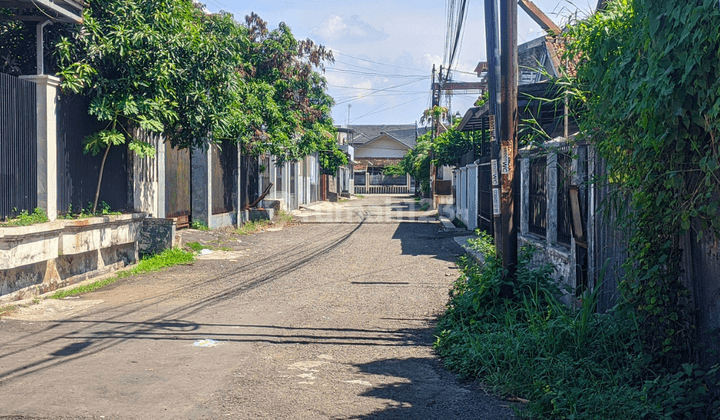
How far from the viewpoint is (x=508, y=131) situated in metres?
6.75

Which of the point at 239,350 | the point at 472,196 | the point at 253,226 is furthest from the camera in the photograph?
the point at 253,226

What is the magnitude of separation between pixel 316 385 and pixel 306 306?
3.27 metres

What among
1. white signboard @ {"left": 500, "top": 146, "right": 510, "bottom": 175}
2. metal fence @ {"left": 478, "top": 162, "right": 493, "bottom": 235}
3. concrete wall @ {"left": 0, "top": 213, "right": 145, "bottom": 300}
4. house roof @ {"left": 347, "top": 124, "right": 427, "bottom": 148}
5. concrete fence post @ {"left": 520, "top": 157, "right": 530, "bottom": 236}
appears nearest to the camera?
white signboard @ {"left": 500, "top": 146, "right": 510, "bottom": 175}

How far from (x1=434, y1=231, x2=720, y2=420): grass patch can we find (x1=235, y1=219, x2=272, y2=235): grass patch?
1269cm

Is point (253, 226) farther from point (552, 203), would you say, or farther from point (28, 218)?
point (552, 203)

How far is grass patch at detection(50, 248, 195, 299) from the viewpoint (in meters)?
8.77

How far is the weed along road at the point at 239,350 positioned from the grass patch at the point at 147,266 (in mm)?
235

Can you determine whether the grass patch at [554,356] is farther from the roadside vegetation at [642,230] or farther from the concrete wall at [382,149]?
the concrete wall at [382,149]

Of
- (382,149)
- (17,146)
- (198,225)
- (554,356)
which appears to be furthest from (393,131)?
(554,356)

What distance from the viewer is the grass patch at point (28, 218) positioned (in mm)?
7863

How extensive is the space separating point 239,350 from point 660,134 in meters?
4.06

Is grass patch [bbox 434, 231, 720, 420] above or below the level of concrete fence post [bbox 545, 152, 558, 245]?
below

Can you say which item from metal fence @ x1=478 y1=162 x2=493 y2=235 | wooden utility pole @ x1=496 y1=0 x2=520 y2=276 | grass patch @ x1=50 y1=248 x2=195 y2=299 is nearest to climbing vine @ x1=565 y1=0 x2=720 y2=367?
wooden utility pole @ x1=496 y1=0 x2=520 y2=276

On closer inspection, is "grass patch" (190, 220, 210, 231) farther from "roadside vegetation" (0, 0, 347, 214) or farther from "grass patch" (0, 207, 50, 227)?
"grass patch" (0, 207, 50, 227)
